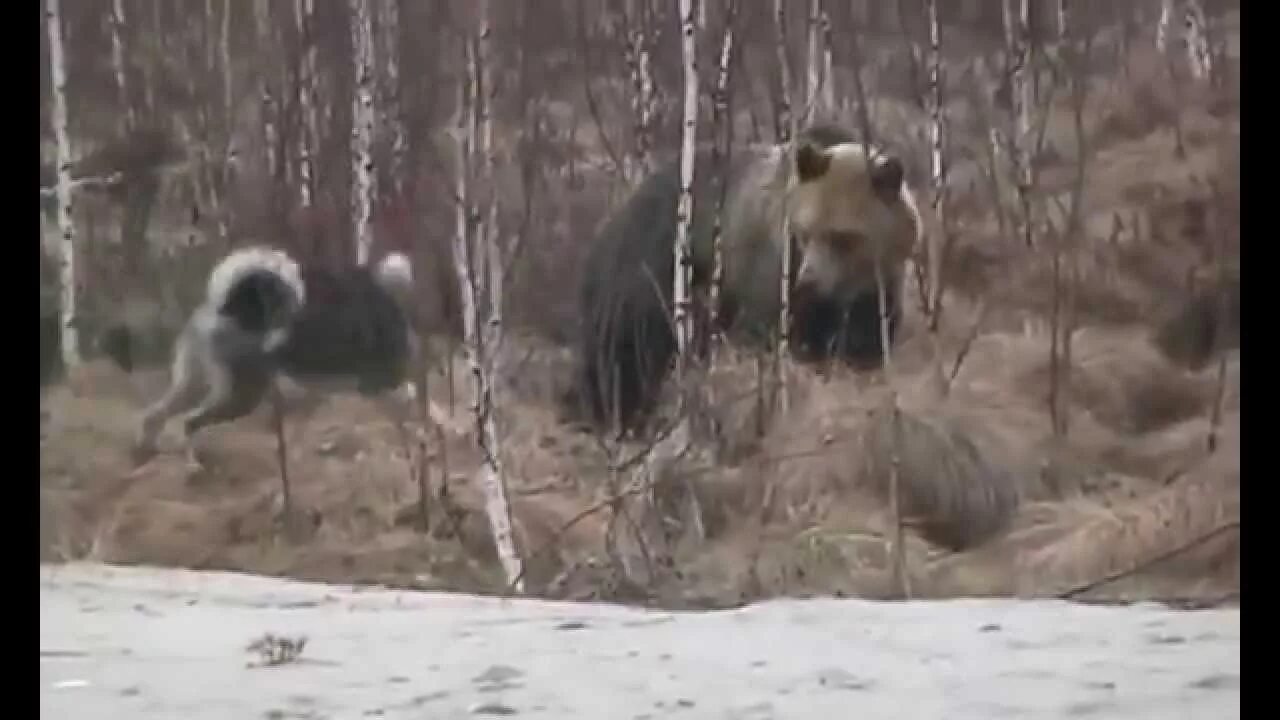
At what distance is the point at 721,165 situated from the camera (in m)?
1.90

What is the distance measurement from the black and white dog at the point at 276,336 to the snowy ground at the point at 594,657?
17 cm

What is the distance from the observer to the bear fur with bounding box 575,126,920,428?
Result: 189 centimetres

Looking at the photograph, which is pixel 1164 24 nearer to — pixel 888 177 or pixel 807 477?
pixel 888 177

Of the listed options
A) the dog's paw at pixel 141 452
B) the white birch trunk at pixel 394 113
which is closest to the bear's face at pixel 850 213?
the white birch trunk at pixel 394 113

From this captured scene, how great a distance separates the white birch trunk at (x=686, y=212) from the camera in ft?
6.20

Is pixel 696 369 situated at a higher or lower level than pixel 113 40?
lower

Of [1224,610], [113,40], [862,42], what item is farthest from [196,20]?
[1224,610]

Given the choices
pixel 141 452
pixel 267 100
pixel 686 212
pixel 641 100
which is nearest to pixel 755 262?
pixel 686 212

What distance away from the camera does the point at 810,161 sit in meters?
1.90

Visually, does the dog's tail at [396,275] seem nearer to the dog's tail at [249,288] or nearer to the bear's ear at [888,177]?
the dog's tail at [249,288]

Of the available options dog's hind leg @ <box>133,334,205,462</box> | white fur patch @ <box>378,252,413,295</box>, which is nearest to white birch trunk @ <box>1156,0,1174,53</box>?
white fur patch @ <box>378,252,413,295</box>

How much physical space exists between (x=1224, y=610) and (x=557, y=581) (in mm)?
674
